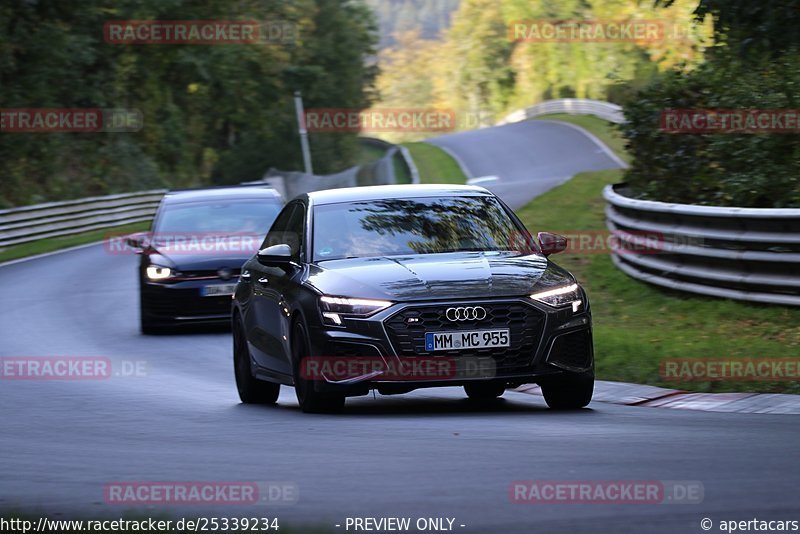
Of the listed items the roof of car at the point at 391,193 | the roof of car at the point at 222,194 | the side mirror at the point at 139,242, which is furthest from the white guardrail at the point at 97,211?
the roof of car at the point at 391,193

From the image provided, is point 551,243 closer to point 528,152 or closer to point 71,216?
point 71,216

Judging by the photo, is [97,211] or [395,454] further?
[97,211]

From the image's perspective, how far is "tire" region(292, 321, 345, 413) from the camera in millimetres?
9836

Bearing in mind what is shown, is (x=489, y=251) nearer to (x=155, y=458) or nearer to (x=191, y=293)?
(x=155, y=458)

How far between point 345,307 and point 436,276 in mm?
631

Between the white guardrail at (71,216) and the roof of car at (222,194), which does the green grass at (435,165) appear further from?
the roof of car at (222,194)

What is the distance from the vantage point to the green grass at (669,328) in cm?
1186

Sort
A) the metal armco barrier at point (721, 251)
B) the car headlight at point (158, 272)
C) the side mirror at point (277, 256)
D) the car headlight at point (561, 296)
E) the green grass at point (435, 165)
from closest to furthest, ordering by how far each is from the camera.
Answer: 1. the car headlight at point (561, 296)
2. the side mirror at point (277, 256)
3. the metal armco barrier at point (721, 251)
4. the car headlight at point (158, 272)
5. the green grass at point (435, 165)

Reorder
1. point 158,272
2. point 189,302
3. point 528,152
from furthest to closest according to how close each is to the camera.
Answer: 1. point 528,152
2. point 158,272
3. point 189,302

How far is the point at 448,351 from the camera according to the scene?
933 centimetres

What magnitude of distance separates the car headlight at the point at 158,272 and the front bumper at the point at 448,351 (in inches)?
342

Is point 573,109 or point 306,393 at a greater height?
point 306,393

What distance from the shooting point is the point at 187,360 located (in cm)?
1574

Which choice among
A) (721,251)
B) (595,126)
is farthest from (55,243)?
(595,126)
